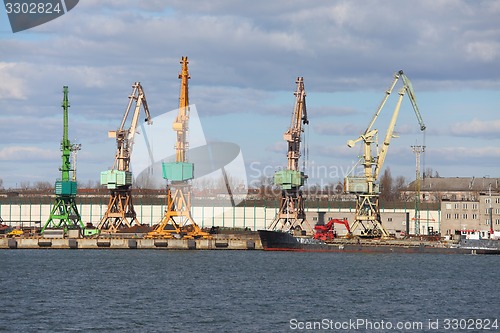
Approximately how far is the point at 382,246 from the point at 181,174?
23174 millimetres

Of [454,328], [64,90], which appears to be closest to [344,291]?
[454,328]

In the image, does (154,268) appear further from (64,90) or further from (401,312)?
(64,90)

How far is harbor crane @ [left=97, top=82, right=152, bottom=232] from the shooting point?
123 metres

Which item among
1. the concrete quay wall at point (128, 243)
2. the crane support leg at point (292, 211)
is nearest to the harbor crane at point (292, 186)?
the crane support leg at point (292, 211)

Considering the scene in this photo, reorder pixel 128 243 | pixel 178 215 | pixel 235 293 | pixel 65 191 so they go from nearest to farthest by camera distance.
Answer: pixel 235 293 → pixel 178 215 → pixel 128 243 → pixel 65 191

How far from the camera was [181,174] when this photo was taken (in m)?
107

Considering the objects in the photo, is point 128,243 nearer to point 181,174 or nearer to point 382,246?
point 181,174

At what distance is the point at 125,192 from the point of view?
125 m

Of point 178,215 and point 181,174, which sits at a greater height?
point 181,174

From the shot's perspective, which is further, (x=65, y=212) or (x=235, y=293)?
(x=65, y=212)

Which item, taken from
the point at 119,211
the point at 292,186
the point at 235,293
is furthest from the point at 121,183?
the point at 235,293

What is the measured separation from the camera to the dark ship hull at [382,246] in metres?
105

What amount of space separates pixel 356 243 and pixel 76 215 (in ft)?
118

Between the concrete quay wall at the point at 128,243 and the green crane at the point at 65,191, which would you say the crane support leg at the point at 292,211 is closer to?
the concrete quay wall at the point at 128,243
